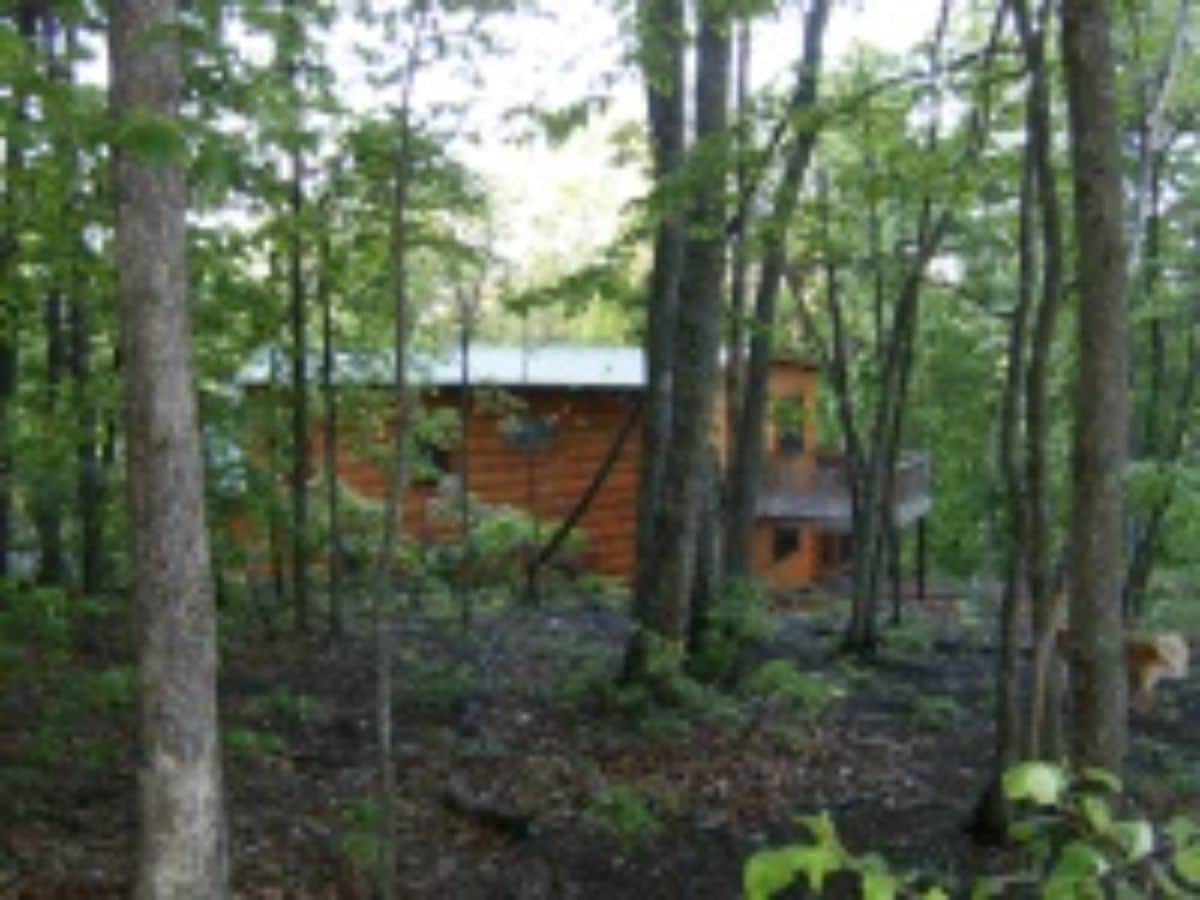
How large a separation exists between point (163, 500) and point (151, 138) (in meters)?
1.58

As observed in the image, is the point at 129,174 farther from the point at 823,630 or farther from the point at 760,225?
the point at 823,630

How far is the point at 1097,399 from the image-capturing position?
13.8 ft

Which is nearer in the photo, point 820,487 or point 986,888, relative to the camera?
point 986,888

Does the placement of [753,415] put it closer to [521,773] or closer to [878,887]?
[521,773]

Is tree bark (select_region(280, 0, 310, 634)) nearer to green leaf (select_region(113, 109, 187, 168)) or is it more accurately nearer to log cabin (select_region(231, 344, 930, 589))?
log cabin (select_region(231, 344, 930, 589))

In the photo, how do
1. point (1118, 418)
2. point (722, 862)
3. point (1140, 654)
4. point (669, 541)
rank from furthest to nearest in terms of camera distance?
point (1140, 654) → point (669, 541) → point (722, 862) → point (1118, 418)

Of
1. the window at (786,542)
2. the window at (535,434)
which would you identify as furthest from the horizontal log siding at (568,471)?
the window at (786,542)

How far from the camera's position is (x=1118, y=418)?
4172 mm

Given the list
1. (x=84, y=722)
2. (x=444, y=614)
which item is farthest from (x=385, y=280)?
(x=444, y=614)

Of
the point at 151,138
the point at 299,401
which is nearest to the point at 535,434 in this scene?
the point at 299,401

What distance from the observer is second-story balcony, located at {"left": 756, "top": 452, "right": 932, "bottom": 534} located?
22.4 metres

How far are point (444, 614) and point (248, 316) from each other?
21.1ft

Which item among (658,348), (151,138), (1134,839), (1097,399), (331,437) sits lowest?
(1134,839)

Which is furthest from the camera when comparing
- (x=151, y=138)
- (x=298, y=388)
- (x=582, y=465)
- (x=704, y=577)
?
(x=582, y=465)
